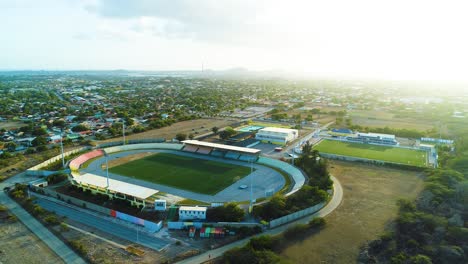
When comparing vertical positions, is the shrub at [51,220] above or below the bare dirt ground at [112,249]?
above

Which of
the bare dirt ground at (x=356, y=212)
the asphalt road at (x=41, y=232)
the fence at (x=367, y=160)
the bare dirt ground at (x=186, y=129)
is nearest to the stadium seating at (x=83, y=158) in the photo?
the asphalt road at (x=41, y=232)

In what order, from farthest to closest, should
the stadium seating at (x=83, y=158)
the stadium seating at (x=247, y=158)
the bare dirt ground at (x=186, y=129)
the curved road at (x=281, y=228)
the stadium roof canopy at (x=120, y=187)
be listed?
the bare dirt ground at (x=186, y=129)
the stadium seating at (x=247, y=158)
the stadium seating at (x=83, y=158)
the stadium roof canopy at (x=120, y=187)
the curved road at (x=281, y=228)

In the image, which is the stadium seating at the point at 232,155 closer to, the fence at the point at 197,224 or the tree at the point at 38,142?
the fence at the point at 197,224

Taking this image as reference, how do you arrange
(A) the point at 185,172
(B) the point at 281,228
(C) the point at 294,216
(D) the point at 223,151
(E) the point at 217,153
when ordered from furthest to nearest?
1. (E) the point at 217,153
2. (D) the point at 223,151
3. (A) the point at 185,172
4. (C) the point at 294,216
5. (B) the point at 281,228

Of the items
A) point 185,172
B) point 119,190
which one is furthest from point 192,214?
point 185,172

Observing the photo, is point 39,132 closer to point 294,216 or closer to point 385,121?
point 294,216

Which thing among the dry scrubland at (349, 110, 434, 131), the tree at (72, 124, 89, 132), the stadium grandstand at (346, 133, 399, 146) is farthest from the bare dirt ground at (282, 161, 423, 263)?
the tree at (72, 124, 89, 132)
